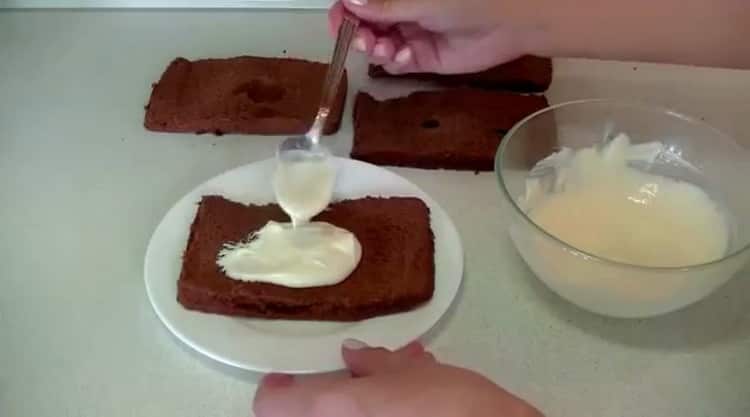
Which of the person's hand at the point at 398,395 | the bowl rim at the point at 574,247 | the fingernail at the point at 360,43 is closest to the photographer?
the person's hand at the point at 398,395

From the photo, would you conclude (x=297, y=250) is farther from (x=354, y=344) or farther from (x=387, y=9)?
(x=387, y=9)

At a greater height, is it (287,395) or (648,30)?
(648,30)

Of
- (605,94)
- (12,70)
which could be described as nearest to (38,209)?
(12,70)

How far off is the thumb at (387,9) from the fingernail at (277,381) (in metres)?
0.39

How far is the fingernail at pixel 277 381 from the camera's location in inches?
27.5

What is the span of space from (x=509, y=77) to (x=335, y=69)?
0.21 m

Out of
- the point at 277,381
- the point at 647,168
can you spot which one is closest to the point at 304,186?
the point at 277,381

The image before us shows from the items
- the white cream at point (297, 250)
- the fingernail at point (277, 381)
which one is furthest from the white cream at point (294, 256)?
the fingernail at point (277, 381)

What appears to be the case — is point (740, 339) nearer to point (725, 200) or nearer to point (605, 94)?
point (725, 200)

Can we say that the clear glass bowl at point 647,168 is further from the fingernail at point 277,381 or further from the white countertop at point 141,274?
the fingernail at point 277,381

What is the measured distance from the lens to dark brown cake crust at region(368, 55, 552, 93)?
1.05 m

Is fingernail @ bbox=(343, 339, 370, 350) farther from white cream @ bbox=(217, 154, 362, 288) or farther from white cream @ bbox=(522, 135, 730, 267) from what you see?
white cream @ bbox=(522, 135, 730, 267)

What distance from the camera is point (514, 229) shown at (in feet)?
2.72

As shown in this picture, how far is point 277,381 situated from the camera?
2.30 feet
